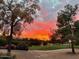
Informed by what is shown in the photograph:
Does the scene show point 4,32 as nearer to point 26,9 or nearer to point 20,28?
point 20,28

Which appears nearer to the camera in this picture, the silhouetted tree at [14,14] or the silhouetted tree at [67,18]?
the silhouetted tree at [14,14]

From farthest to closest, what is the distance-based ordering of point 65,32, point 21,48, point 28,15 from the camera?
point 21,48 < point 65,32 < point 28,15

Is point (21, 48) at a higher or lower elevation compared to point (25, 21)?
lower

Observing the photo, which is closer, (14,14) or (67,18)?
(14,14)

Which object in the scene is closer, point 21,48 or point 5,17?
point 5,17

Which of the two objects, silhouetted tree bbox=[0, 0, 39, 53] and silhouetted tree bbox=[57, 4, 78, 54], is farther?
silhouetted tree bbox=[57, 4, 78, 54]

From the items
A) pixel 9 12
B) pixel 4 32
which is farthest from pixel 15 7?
pixel 4 32

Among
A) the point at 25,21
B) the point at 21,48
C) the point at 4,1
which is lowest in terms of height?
the point at 21,48

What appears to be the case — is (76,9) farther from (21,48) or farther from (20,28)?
(20,28)

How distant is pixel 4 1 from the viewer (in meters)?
33.4

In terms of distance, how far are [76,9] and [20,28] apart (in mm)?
22427

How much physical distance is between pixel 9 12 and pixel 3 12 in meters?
0.88

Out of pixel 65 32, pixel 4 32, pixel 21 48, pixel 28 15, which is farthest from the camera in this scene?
pixel 21 48

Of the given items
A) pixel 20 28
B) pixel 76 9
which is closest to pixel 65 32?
pixel 76 9
